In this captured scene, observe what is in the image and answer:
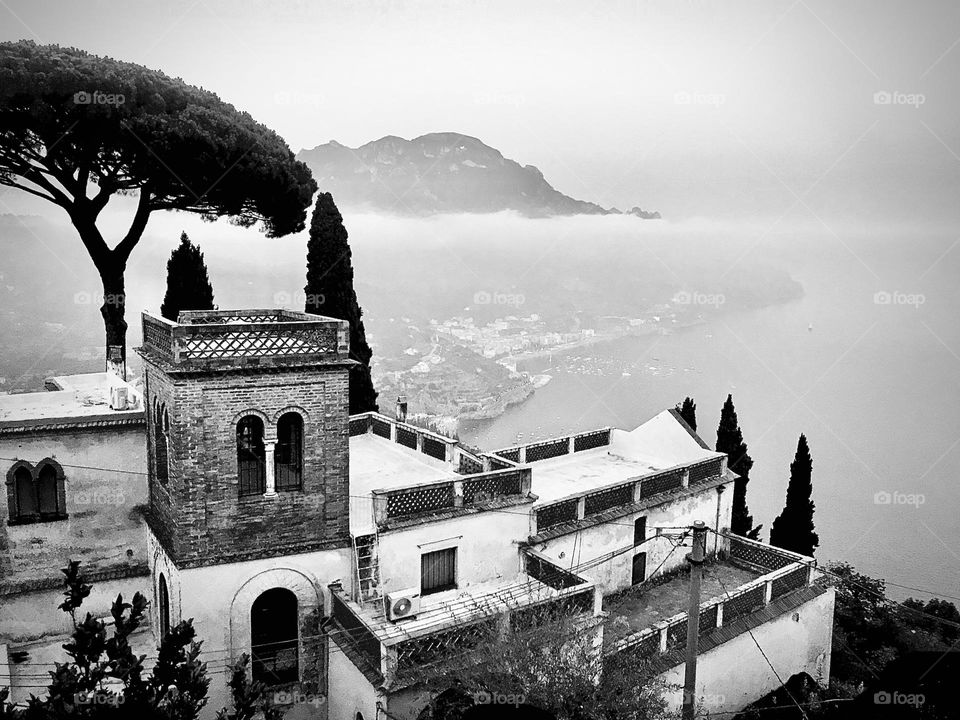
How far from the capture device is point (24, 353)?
35.5 meters

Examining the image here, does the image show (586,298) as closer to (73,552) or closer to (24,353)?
Answer: (24,353)

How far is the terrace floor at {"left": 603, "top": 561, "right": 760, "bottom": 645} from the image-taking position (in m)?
18.4

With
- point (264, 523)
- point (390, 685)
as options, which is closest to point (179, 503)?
point (264, 523)

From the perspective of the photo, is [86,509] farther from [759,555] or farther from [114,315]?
[759,555]

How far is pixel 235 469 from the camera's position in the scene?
14484mm

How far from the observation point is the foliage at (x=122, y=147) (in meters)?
20.9

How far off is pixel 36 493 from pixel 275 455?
5.78m

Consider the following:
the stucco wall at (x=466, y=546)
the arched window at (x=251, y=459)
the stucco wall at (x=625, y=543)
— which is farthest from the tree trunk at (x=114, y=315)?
the stucco wall at (x=625, y=543)

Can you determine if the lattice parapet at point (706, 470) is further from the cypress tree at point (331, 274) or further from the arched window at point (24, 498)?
the arched window at point (24, 498)

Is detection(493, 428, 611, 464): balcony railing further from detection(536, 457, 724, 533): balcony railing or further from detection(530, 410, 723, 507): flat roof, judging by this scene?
detection(536, 457, 724, 533): balcony railing

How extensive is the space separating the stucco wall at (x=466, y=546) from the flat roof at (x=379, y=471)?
86 cm

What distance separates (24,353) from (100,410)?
73.2 ft

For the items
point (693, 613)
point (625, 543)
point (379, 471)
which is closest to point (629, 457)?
point (625, 543)

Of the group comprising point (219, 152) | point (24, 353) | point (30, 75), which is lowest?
point (24, 353)
